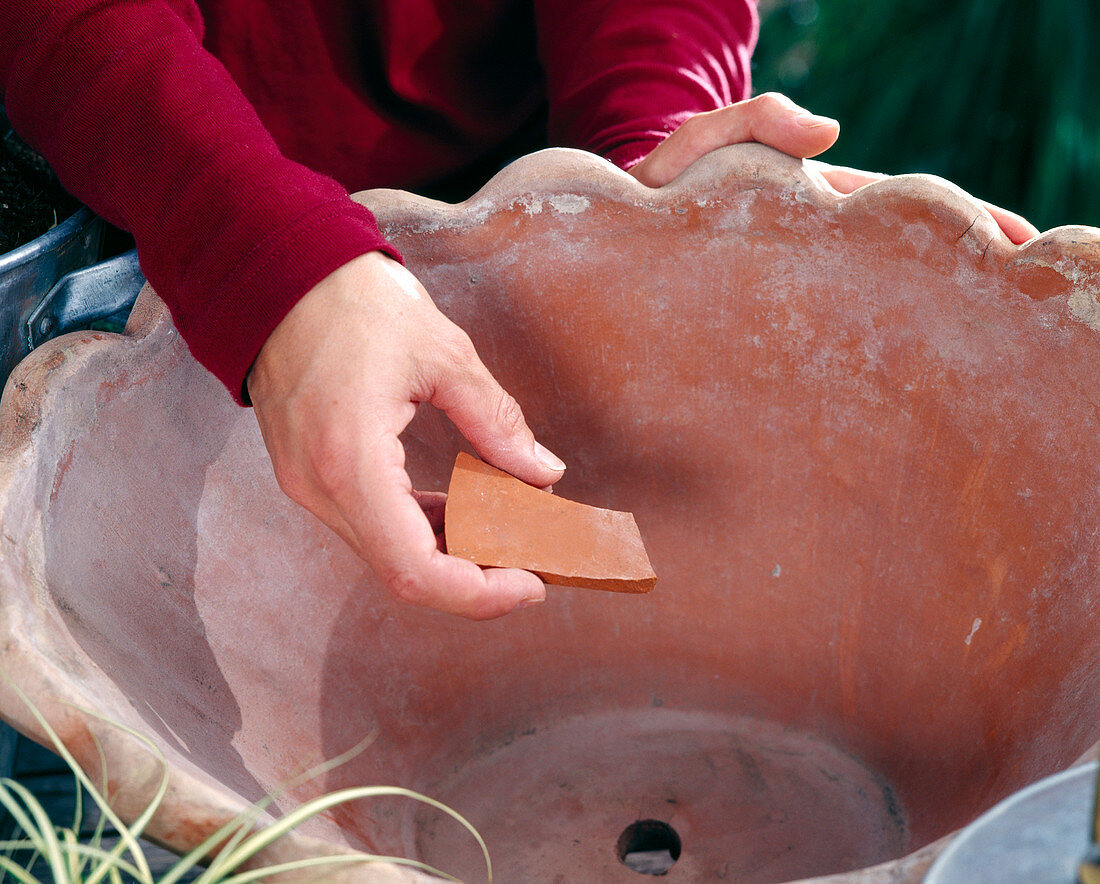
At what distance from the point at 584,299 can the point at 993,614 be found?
430 millimetres

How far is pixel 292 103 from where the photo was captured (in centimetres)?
91

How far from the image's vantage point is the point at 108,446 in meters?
0.66

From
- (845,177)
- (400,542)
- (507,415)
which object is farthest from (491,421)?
A: (845,177)

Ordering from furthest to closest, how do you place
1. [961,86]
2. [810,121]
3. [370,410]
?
1. [961,86]
2. [810,121]
3. [370,410]

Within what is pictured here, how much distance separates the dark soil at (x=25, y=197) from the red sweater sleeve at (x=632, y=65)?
50 centimetres

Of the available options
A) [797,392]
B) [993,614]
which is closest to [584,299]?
[797,392]

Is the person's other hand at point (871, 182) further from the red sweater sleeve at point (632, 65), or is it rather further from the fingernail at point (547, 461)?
the fingernail at point (547, 461)

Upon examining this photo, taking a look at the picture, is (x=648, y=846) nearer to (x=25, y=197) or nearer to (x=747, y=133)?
(x=747, y=133)

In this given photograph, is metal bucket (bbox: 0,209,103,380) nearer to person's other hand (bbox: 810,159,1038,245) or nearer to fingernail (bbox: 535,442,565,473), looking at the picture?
fingernail (bbox: 535,442,565,473)

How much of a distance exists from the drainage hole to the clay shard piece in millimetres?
296

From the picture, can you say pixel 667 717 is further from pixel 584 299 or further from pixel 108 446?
pixel 108 446

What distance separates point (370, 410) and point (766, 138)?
14.6 inches

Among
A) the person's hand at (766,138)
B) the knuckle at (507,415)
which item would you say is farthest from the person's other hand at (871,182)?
the knuckle at (507,415)

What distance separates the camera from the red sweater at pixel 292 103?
0.59m
